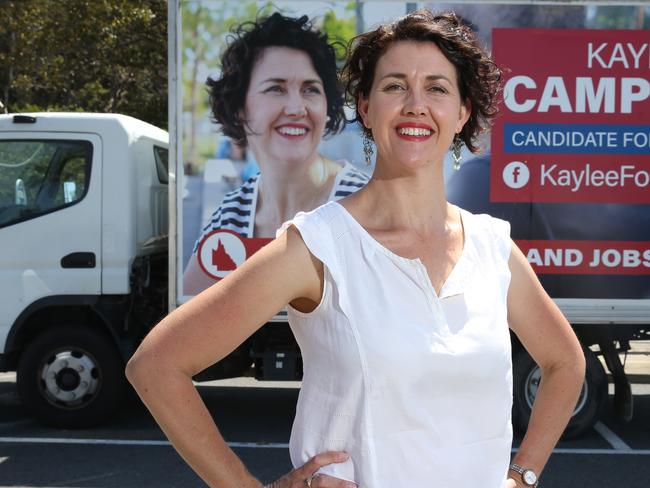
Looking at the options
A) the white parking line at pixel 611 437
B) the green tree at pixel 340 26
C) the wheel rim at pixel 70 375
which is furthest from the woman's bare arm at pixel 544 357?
the wheel rim at pixel 70 375

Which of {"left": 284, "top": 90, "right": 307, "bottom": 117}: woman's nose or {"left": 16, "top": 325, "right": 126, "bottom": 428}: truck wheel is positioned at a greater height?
{"left": 284, "top": 90, "right": 307, "bottom": 117}: woman's nose

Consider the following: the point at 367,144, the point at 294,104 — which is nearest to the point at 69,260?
the point at 294,104

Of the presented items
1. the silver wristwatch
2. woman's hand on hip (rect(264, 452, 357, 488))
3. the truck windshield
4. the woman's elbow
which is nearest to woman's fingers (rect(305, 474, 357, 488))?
woman's hand on hip (rect(264, 452, 357, 488))

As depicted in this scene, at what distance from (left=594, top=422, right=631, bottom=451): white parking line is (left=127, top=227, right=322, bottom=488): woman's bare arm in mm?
5462

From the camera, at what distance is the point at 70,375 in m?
6.90

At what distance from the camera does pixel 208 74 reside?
256 inches

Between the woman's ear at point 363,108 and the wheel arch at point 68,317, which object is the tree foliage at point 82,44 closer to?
the wheel arch at point 68,317

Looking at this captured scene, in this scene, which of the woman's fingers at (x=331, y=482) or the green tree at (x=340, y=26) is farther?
the green tree at (x=340, y=26)

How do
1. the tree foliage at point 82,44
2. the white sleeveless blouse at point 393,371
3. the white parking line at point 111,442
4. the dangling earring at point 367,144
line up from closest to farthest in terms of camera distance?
the white sleeveless blouse at point 393,371 < the dangling earring at point 367,144 < the white parking line at point 111,442 < the tree foliage at point 82,44

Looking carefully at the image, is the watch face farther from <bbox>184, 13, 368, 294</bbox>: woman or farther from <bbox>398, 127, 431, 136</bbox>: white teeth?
<bbox>184, 13, 368, 294</bbox>: woman

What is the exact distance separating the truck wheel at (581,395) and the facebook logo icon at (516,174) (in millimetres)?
1170

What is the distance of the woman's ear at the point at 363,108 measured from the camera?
2.05 m

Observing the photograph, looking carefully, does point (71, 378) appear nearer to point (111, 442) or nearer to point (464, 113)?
point (111, 442)

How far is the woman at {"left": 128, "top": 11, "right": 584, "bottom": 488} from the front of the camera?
176 centimetres
